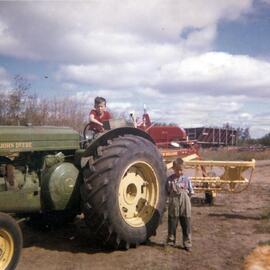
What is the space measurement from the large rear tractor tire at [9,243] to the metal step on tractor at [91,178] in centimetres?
62

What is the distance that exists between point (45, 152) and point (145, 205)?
1.59 meters

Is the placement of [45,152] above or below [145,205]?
above

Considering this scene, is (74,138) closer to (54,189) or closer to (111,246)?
(54,189)

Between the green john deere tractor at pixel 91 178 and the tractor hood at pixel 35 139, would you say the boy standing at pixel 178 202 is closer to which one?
the green john deere tractor at pixel 91 178

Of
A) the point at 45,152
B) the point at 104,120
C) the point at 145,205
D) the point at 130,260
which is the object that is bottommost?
the point at 130,260

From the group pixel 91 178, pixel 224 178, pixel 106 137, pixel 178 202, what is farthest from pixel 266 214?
pixel 91 178

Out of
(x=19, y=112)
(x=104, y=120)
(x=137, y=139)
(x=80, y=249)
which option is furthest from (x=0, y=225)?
(x=19, y=112)

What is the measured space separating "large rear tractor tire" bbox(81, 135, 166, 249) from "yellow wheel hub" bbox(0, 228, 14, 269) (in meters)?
1.12

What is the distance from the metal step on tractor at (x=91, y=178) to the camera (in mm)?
6035

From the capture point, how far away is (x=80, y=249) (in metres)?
6.49

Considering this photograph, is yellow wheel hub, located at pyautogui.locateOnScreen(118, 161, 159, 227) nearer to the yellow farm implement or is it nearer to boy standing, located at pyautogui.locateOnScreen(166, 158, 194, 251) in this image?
boy standing, located at pyautogui.locateOnScreen(166, 158, 194, 251)

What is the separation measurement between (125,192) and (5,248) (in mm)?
1938

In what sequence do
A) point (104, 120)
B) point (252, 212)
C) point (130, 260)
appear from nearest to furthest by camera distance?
1. point (130, 260)
2. point (104, 120)
3. point (252, 212)

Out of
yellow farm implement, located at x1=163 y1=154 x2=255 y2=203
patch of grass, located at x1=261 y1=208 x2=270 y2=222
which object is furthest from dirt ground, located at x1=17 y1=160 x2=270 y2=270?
yellow farm implement, located at x1=163 y1=154 x2=255 y2=203
